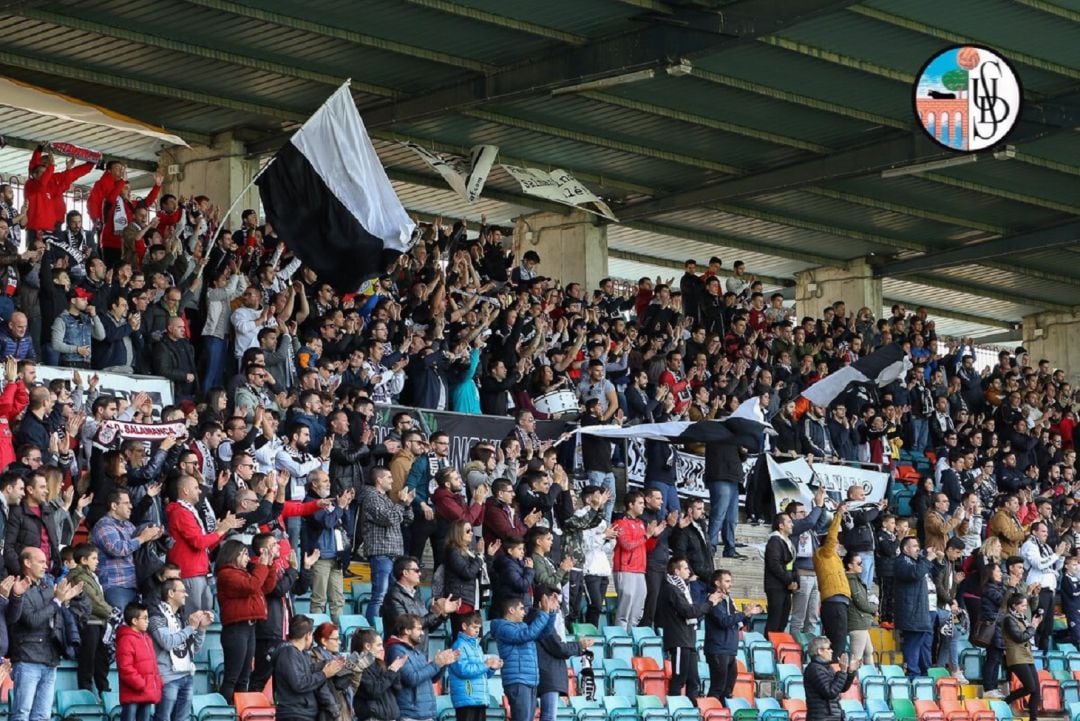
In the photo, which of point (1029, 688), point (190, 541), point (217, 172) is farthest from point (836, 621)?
point (217, 172)

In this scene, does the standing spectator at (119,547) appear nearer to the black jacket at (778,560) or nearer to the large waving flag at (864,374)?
the black jacket at (778,560)

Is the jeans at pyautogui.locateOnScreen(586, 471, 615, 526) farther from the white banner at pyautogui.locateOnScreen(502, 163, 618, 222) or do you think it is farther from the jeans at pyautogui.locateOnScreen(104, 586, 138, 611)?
the white banner at pyautogui.locateOnScreen(502, 163, 618, 222)

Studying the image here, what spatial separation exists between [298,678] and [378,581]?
341cm

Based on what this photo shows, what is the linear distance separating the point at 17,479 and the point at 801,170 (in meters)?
16.7

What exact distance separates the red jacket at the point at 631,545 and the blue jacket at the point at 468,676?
3794mm

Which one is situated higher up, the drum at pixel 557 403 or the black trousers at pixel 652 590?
the drum at pixel 557 403

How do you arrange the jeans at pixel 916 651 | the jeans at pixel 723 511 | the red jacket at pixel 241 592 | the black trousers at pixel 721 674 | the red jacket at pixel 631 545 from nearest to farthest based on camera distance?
the red jacket at pixel 241 592, the black trousers at pixel 721 674, the red jacket at pixel 631 545, the jeans at pixel 916 651, the jeans at pixel 723 511

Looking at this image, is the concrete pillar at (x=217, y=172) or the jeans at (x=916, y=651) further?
the concrete pillar at (x=217, y=172)

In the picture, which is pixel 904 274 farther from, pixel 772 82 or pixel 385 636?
pixel 385 636

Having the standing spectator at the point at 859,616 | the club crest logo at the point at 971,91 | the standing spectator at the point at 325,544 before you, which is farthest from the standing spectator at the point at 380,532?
the club crest logo at the point at 971,91

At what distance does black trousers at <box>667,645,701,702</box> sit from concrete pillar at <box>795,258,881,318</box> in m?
18.0

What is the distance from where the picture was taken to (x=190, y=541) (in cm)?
1341

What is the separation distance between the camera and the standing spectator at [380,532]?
1526 cm

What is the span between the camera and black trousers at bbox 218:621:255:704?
1317cm
